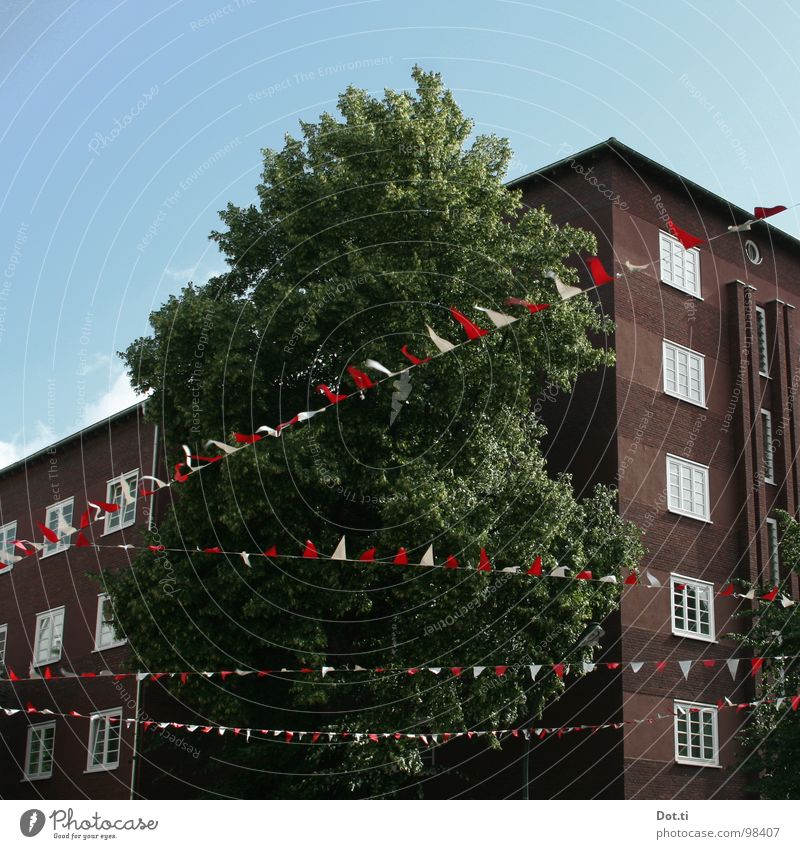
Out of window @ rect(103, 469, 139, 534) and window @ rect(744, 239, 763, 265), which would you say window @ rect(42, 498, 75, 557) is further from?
window @ rect(744, 239, 763, 265)

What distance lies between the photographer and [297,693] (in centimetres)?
2573

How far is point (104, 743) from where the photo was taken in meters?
38.9

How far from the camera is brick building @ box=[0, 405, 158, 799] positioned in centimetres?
3934

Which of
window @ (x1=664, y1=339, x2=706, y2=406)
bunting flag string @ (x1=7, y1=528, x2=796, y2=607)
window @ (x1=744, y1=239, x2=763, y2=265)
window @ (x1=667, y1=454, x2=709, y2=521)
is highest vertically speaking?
window @ (x1=744, y1=239, x2=763, y2=265)

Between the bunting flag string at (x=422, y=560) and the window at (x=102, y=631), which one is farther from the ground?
the window at (x=102, y=631)

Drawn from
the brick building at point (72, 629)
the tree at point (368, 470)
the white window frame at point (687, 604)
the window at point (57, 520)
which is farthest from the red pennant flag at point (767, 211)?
the window at point (57, 520)

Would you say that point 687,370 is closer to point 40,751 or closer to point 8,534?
point 40,751

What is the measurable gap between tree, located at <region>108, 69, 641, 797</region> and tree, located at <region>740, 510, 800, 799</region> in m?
4.19

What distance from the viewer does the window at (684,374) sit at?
35531mm

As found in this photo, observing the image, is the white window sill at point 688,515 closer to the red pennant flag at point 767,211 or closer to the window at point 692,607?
the window at point 692,607
